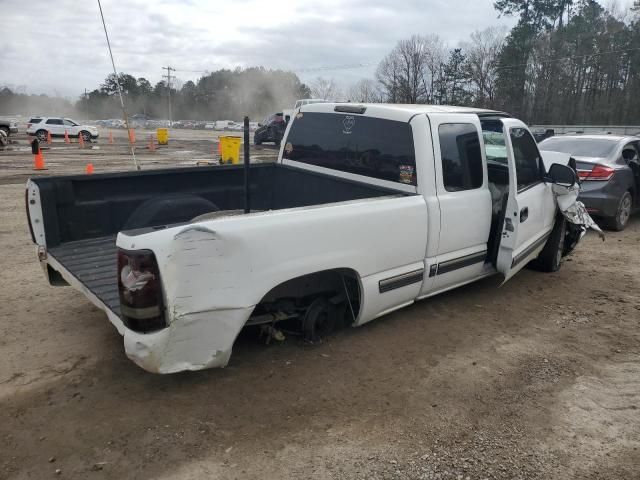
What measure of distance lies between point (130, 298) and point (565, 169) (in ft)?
14.9

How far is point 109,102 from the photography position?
10175cm

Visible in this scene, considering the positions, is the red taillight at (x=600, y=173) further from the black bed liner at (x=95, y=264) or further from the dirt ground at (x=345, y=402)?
the black bed liner at (x=95, y=264)

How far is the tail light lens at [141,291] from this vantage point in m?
2.58

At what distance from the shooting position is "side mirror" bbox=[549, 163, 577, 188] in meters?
5.25

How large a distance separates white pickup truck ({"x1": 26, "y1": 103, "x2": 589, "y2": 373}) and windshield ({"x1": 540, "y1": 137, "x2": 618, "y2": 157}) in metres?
3.45

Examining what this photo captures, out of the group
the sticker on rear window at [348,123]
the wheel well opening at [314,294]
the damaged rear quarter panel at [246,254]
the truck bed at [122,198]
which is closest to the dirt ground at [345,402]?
the wheel well opening at [314,294]

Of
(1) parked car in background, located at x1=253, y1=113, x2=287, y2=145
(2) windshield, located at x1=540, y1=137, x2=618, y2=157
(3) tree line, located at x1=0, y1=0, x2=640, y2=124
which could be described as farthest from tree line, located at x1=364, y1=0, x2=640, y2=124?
(2) windshield, located at x1=540, y1=137, x2=618, y2=157

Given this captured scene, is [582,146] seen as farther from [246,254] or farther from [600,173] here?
[246,254]

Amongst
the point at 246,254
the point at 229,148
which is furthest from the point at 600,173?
the point at 229,148

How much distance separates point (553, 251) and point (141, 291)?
4.97 meters

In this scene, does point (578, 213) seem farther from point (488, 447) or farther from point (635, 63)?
point (635, 63)

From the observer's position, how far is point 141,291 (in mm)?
2609

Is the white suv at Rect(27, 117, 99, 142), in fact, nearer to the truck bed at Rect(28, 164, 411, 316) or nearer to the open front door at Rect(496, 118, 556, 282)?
the truck bed at Rect(28, 164, 411, 316)

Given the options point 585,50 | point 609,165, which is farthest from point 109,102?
point 609,165
